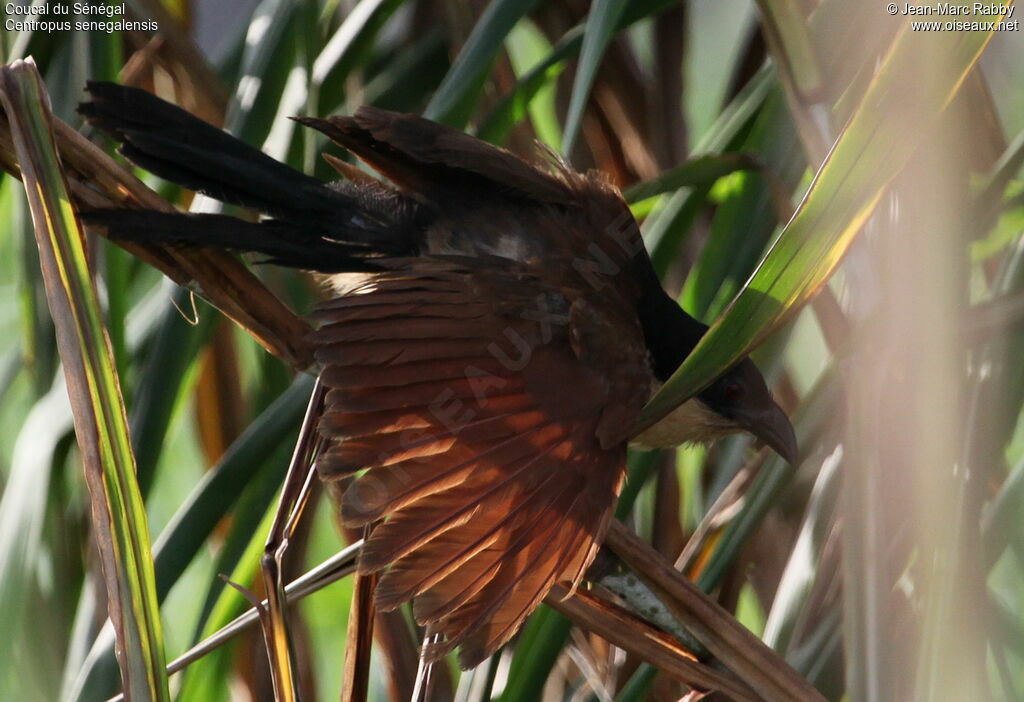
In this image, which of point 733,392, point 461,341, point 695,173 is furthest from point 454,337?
point 733,392

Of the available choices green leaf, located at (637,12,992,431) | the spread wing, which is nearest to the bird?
the spread wing

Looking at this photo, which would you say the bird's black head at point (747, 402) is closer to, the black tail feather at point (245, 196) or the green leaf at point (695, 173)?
the green leaf at point (695, 173)

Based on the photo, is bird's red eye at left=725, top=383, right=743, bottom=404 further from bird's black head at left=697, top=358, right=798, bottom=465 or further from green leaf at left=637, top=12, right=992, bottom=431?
green leaf at left=637, top=12, right=992, bottom=431

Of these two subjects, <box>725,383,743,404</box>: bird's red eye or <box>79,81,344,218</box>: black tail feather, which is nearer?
<box>79,81,344,218</box>: black tail feather

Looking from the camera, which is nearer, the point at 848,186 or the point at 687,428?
the point at 848,186

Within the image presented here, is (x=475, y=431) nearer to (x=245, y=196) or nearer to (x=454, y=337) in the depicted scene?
(x=454, y=337)

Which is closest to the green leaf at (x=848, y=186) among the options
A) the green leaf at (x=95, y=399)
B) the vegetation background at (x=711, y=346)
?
the vegetation background at (x=711, y=346)

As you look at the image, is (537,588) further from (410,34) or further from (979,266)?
(410,34)

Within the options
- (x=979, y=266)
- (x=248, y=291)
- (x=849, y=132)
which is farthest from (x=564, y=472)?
(x=979, y=266)
